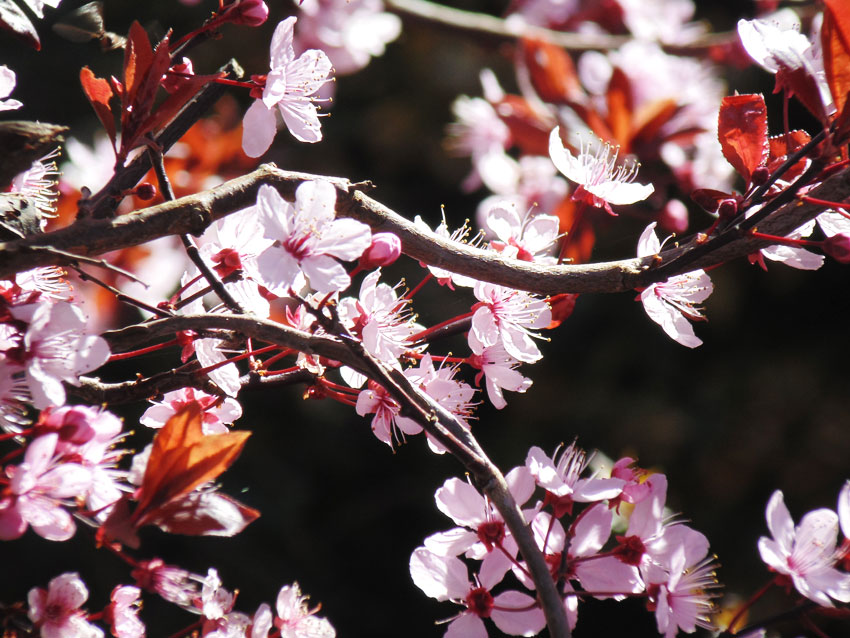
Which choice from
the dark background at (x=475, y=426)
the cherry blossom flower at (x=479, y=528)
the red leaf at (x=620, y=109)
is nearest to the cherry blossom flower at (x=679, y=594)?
the cherry blossom flower at (x=479, y=528)

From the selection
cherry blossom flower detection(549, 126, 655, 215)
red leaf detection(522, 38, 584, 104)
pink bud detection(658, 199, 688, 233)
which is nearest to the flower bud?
cherry blossom flower detection(549, 126, 655, 215)

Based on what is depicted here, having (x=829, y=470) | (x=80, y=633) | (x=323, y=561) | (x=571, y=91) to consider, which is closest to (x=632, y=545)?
(x=80, y=633)

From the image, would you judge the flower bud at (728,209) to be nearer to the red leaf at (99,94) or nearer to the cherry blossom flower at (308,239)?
the cherry blossom flower at (308,239)

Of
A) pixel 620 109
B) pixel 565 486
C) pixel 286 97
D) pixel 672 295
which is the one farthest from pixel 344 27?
pixel 565 486

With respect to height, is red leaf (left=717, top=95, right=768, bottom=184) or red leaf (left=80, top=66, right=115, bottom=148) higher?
red leaf (left=80, top=66, right=115, bottom=148)

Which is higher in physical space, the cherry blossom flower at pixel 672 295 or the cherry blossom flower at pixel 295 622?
the cherry blossom flower at pixel 672 295

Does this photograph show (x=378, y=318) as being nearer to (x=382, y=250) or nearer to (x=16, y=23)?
(x=382, y=250)

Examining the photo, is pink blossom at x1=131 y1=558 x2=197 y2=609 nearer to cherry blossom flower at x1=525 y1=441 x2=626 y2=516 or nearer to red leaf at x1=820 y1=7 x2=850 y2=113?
cherry blossom flower at x1=525 y1=441 x2=626 y2=516

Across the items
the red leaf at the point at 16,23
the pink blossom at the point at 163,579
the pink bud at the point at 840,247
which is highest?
the red leaf at the point at 16,23
